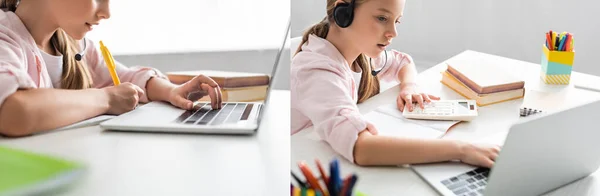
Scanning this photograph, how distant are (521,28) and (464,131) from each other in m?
0.45

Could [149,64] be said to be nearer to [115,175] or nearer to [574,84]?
[115,175]

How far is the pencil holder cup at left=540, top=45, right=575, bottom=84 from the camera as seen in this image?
0.89 meters

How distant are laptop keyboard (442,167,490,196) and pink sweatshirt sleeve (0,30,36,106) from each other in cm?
38

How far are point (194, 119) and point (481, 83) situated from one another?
1.49ft

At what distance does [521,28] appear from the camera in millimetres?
1022

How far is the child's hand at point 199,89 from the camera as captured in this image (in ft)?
1.51

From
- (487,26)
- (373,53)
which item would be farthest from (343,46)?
(487,26)

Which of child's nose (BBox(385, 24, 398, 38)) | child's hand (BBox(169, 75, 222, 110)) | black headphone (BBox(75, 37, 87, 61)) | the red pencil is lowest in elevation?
the red pencil

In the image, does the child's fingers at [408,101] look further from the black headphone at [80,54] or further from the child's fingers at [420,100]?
the black headphone at [80,54]

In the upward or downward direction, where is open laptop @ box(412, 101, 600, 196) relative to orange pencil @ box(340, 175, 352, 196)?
downward

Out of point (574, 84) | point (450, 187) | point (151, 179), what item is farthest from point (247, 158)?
point (574, 84)

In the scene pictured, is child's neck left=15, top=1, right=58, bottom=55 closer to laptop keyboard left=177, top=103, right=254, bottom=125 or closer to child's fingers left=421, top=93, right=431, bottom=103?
laptop keyboard left=177, top=103, right=254, bottom=125

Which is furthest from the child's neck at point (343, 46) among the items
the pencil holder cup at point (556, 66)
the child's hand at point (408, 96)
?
the pencil holder cup at point (556, 66)

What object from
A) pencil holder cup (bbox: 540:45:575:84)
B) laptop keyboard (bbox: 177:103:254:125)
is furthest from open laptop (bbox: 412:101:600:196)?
pencil holder cup (bbox: 540:45:575:84)
